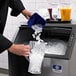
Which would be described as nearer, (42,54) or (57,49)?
(42,54)

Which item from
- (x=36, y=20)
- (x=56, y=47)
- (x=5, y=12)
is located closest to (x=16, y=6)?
(x=5, y=12)

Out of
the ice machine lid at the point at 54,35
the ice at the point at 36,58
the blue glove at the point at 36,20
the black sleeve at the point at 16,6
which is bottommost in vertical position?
the ice at the point at 36,58

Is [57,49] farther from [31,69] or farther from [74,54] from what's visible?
[31,69]

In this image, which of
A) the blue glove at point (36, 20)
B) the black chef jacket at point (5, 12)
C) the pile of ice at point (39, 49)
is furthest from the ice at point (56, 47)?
the black chef jacket at point (5, 12)

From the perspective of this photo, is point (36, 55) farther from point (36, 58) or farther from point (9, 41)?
point (9, 41)

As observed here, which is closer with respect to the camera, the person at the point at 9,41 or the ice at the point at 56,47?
the person at the point at 9,41

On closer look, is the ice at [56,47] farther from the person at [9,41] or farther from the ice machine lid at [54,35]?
the person at [9,41]

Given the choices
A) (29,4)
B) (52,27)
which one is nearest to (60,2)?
(29,4)

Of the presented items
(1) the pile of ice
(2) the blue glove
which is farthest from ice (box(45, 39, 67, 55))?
(2) the blue glove

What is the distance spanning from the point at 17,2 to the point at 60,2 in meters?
0.53

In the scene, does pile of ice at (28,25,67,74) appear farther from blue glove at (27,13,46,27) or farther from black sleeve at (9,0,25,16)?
black sleeve at (9,0,25,16)

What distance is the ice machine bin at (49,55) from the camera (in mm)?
1595

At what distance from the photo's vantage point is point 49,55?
1625 mm

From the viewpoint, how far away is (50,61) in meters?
1.62
